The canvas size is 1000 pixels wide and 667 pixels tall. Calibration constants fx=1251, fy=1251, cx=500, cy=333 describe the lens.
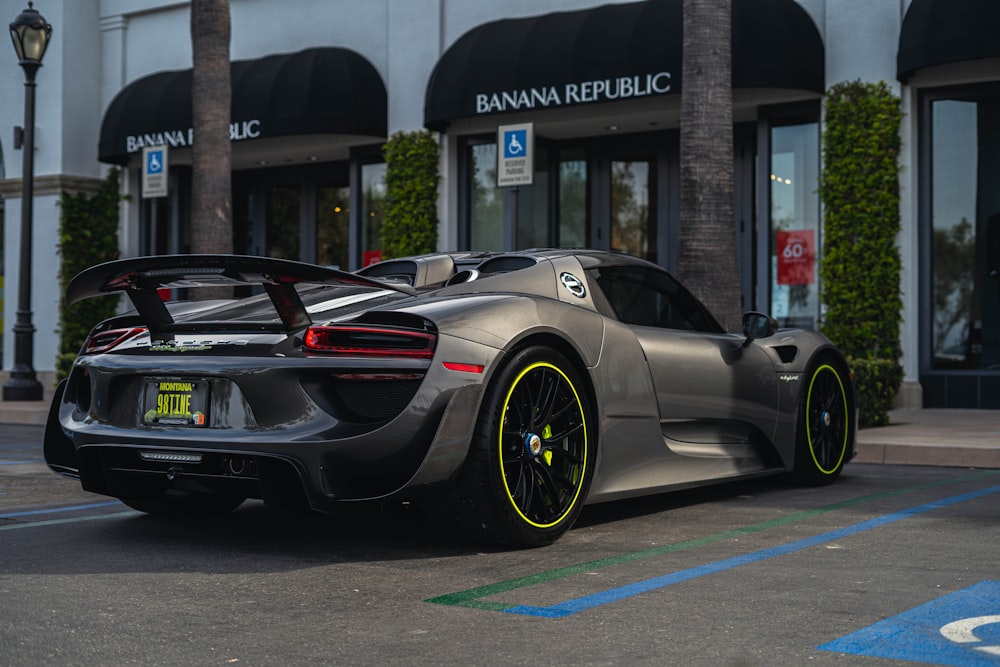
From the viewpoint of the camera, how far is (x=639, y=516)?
20.0 ft

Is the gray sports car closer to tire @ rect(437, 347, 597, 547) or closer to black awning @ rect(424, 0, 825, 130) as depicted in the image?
tire @ rect(437, 347, 597, 547)

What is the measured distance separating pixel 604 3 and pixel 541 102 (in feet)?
6.43

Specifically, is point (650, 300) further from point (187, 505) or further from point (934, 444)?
point (934, 444)

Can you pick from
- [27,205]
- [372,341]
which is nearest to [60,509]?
[372,341]

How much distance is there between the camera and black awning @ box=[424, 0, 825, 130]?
47.1ft

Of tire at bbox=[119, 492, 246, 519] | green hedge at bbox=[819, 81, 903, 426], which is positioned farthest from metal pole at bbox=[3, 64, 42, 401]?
tire at bbox=[119, 492, 246, 519]

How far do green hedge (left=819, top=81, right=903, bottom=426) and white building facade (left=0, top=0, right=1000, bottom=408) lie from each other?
209mm

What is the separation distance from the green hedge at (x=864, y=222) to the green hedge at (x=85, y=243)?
12.7 m

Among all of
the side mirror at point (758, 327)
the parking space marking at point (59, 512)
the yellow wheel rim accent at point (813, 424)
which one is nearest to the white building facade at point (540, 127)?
the yellow wheel rim accent at point (813, 424)

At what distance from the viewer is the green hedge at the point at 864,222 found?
14453 millimetres

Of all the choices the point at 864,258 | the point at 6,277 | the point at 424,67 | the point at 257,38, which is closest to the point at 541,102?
the point at 424,67

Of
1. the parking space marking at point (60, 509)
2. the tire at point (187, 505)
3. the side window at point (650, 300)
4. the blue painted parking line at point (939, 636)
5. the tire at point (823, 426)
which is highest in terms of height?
the side window at point (650, 300)

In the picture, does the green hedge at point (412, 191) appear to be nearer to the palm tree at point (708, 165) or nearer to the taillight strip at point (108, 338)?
the palm tree at point (708, 165)

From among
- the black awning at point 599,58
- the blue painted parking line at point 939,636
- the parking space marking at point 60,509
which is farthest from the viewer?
the black awning at point 599,58
